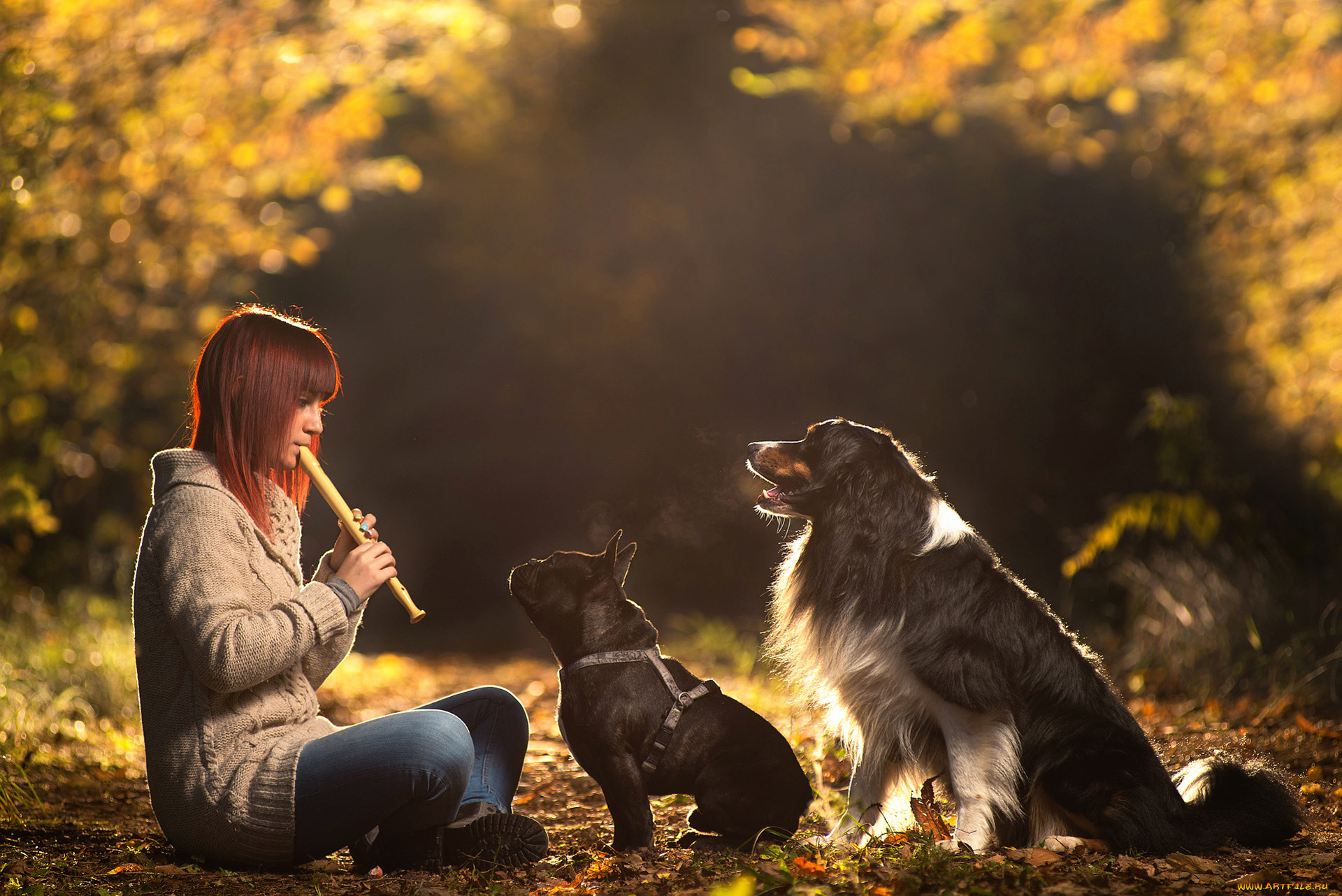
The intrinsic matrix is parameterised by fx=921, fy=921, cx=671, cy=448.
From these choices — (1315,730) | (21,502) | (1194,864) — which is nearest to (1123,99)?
(1315,730)

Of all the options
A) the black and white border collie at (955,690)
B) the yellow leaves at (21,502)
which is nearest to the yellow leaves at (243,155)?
the yellow leaves at (21,502)

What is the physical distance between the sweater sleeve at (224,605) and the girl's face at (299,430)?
231 mm

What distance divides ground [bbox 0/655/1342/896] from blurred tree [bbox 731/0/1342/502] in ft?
12.6

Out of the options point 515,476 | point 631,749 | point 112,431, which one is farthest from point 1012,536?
point 112,431

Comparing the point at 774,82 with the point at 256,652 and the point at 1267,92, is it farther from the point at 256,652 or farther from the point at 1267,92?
the point at 256,652

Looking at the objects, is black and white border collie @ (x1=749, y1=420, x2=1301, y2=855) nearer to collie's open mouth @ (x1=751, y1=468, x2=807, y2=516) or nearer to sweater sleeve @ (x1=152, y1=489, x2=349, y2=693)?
collie's open mouth @ (x1=751, y1=468, x2=807, y2=516)

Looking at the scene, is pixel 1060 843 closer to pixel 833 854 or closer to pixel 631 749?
pixel 833 854

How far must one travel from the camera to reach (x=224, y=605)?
2.58 m

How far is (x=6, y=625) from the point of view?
6.47 m

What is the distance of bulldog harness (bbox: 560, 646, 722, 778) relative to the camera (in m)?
2.95

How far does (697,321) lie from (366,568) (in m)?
7.81

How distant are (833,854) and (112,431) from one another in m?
8.54

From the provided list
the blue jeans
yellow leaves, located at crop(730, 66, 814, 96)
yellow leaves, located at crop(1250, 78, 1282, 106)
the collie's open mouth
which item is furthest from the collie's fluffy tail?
yellow leaves, located at crop(730, 66, 814, 96)

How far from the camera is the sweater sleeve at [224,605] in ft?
8.36
